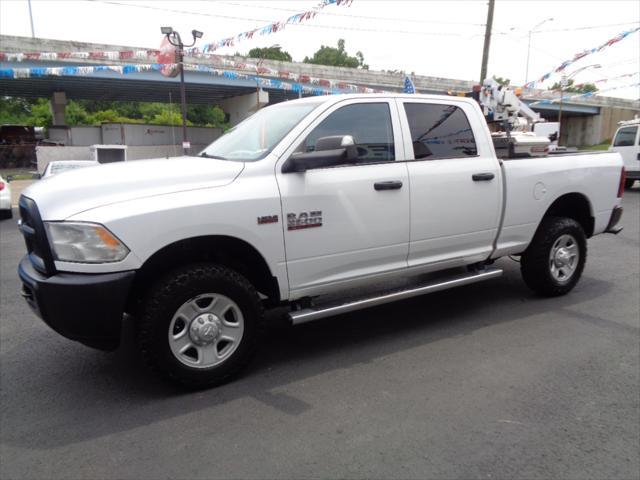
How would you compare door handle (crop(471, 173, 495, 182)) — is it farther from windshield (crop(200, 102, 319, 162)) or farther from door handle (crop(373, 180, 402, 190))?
windshield (crop(200, 102, 319, 162))

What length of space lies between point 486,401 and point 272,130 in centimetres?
251

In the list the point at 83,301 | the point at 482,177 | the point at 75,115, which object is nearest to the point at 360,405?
the point at 83,301

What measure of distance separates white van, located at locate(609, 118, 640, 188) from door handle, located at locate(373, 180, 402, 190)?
14.3 m

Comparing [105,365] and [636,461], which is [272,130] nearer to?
[105,365]

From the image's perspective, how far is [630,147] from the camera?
15.5 metres

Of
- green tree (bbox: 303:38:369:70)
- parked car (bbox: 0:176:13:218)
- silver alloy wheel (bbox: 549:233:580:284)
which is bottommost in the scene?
parked car (bbox: 0:176:13:218)

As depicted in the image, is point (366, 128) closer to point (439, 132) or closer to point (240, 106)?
point (439, 132)

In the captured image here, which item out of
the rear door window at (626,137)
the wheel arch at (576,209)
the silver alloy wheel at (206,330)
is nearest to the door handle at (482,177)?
the wheel arch at (576,209)

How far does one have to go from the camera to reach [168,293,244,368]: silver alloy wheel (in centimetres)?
336

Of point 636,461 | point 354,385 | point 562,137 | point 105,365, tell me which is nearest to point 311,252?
point 354,385

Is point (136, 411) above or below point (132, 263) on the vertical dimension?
below

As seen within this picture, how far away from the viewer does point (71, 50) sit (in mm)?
26297

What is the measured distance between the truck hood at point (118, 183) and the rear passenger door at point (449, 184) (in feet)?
5.06

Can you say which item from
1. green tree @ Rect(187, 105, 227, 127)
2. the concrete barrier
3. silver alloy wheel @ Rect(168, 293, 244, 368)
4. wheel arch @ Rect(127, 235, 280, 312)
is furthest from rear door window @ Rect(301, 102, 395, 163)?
green tree @ Rect(187, 105, 227, 127)
